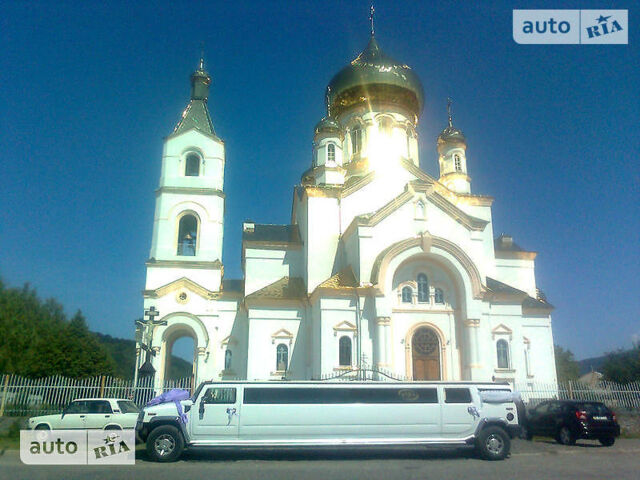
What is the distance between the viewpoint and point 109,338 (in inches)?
3403

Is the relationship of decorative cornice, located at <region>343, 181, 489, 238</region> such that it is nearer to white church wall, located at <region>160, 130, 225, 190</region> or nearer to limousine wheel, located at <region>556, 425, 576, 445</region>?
white church wall, located at <region>160, 130, 225, 190</region>

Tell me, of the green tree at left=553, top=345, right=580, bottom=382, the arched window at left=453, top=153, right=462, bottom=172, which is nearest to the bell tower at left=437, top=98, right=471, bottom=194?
the arched window at left=453, top=153, right=462, bottom=172

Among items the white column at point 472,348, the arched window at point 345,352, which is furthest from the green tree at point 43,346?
the white column at point 472,348

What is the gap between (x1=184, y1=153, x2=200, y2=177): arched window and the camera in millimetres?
27484

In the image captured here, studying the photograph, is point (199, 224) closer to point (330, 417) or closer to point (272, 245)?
point (272, 245)

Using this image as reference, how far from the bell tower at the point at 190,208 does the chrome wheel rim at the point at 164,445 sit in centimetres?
1457

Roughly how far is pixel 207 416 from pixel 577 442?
10295 millimetres

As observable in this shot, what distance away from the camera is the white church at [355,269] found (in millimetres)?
21781

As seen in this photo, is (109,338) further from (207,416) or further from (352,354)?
(207,416)

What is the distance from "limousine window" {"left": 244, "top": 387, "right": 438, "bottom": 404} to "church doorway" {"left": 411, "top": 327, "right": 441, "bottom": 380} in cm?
1065

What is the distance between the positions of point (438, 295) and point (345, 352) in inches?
183

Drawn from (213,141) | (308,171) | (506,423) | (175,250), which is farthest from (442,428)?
(308,171)

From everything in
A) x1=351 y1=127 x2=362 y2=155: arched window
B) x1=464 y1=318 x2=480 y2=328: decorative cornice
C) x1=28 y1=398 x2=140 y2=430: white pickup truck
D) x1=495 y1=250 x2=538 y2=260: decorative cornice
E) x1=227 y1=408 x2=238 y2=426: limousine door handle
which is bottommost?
x1=28 y1=398 x2=140 y2=430: white pickup truck

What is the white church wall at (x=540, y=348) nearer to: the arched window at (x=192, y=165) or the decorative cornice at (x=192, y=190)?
the decorative cornice at (x=192, y=190)
